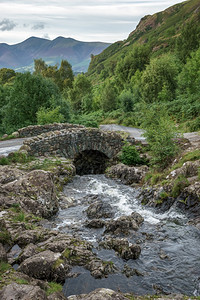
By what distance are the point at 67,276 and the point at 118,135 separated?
15986mm

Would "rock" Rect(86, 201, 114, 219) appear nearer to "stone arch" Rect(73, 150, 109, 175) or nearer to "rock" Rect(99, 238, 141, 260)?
"rock" Rect(99, 238, 141, 260)

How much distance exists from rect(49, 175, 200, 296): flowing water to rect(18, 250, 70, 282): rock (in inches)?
14.1

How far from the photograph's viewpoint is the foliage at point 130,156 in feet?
65.2

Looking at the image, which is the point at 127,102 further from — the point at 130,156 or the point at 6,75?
the point at 6,75

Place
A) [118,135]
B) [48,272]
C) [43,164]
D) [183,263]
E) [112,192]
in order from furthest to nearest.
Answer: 1. [118,135]
2. [43,164]
3. [112,192]
4. [183,263]
5. [48,272]

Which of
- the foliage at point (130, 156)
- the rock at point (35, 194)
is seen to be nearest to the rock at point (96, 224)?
the rock at point (35, 194)

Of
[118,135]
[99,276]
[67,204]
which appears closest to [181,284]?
[99,276]

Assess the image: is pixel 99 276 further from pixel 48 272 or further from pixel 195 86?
pixel 195 86

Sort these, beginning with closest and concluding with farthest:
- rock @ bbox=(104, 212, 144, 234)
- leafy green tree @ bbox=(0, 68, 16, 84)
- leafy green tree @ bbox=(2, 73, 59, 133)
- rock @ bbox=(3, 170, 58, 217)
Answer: rock @ bbox=(104, 212, 144, 234) → rock @ bbox=(3, 170, 58, 217) → leafy green tree @ bbox=(2, 73, 59, 133) → leafy green tree @ bbox=(0, 68, 16, 84)

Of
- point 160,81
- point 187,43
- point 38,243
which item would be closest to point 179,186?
point 38,243

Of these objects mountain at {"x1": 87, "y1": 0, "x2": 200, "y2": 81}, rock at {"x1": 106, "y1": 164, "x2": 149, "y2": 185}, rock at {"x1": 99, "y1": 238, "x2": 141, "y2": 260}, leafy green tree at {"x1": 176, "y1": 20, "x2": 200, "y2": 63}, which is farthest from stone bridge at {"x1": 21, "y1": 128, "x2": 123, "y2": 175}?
mountain at {"x1": 87, "y1": 0, "x2": 200, "y2": 81}

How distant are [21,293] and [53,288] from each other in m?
1.33

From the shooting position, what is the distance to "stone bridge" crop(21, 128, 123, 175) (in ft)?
65.7

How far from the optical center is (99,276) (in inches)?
279
